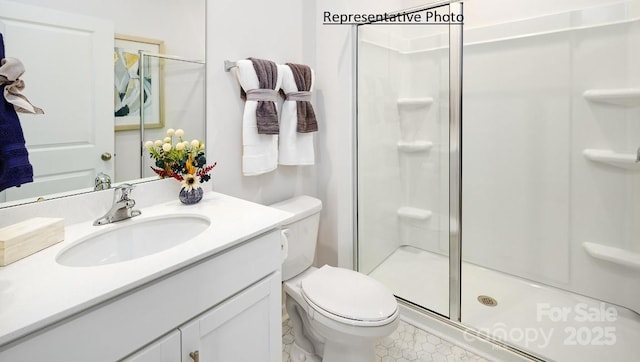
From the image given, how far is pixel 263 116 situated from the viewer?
61.2 inches

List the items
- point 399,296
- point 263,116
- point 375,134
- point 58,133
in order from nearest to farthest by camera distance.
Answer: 1. point 58,133
2. point 263,116
3. point 399,296
4. point 375,134

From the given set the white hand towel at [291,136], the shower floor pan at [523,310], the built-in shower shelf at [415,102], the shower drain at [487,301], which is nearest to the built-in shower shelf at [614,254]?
the shower floor pan at [523,310]

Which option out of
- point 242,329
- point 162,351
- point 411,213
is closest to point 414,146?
point 411,213

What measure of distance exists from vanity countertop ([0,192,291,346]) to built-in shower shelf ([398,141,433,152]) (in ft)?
4.88

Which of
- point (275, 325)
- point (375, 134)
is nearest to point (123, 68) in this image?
point (275, 325)

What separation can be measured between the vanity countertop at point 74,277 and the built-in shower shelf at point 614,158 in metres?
1.84

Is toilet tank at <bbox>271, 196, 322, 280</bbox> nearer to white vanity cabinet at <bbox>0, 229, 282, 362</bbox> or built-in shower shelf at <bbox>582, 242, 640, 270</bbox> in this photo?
white vanity cabinet at <bbox>0, 229, 282, 362</bbox>

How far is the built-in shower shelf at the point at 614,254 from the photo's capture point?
1.70 metres

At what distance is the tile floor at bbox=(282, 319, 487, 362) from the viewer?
156 cm

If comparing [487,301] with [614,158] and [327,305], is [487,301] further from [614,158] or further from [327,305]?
[327,305]

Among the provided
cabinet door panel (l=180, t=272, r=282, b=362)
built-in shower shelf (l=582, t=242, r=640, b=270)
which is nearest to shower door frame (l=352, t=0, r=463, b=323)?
built-in shower shelf (l=582, t=242, r=640, b=270)

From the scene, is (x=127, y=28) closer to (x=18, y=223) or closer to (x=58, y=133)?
(x=58, y=133)

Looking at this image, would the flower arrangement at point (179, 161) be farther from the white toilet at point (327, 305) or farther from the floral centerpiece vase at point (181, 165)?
the white toilet at point (327, 305)

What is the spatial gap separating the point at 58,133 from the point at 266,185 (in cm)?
96
